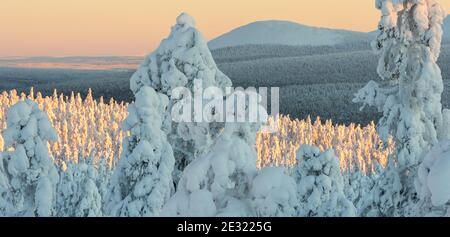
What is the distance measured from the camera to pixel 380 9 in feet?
54.2

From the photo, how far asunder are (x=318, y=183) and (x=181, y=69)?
A: 6.88 metres

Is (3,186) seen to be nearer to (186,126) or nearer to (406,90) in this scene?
(186,126)

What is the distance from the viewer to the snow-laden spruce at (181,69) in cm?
1559

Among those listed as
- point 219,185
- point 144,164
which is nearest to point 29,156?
point 144,164

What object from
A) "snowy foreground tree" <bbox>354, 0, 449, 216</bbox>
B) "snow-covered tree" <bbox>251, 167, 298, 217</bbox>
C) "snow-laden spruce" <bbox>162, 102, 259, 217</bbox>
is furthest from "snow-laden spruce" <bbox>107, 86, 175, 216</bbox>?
"snow-covered tree" <bbox>251, 167, 298, 217</bbox>

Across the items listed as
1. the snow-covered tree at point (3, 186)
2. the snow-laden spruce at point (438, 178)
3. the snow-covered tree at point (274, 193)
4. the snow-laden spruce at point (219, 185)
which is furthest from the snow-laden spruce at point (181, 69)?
the snow-laden spruce at point (438, 178)

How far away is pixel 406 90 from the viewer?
1697cm

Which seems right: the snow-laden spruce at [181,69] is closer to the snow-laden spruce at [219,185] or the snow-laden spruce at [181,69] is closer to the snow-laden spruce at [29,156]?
the snow-laden spruce at [29,156]

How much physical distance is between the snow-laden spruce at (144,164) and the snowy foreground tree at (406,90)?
15.1 feet
